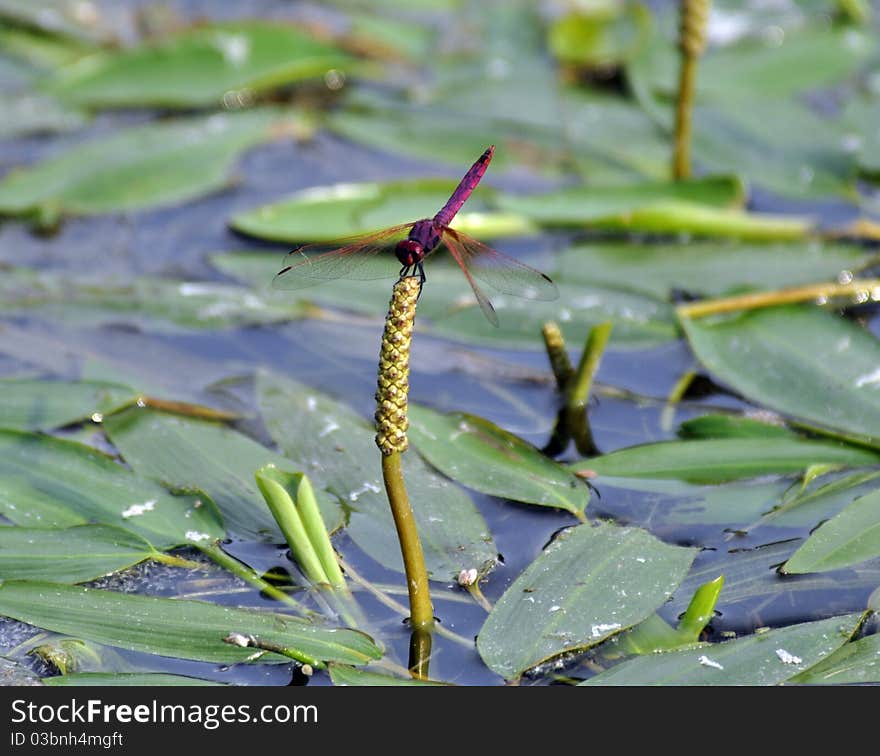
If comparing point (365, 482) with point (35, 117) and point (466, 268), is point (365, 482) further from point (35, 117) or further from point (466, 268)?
point (35, 117)

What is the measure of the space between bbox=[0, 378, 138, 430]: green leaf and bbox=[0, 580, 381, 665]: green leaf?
1.98 feet

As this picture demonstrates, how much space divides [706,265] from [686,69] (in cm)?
65

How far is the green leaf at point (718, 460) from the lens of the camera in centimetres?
261

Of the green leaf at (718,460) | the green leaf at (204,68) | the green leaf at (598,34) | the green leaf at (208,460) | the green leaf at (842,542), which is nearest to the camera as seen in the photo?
the green leaf at (842,542)

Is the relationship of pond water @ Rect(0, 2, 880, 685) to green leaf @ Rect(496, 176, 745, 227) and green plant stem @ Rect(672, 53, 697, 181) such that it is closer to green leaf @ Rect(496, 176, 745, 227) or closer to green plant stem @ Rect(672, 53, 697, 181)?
green leaf @ Rect(496, 176, 745, 227)

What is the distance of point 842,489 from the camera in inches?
99.3

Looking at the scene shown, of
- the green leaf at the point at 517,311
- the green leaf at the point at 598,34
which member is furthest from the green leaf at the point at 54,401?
the green leaf at the point at 598,34

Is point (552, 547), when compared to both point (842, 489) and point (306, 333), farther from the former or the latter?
point (306, 333)

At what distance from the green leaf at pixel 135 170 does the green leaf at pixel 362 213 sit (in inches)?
13.9

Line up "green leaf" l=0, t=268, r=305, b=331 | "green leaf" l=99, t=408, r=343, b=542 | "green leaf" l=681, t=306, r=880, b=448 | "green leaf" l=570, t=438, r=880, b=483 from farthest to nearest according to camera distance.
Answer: "green leaf" l=0, t=268, r=305, b=331 → "green leaf" l=681, t=306, r=880, b=448 → "green leaf" l=570, t=438, r=880, b=483 → "green leaf" l=99, t=408, r=343, b=542

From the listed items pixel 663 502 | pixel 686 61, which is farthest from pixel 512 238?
pixel 663 502


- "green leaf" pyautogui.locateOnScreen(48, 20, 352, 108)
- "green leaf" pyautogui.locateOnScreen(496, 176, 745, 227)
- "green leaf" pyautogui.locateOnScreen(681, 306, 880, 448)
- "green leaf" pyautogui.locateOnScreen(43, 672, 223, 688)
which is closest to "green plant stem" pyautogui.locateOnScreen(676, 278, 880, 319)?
A: "green leaf" pyautogui.locateOnScreen(681, 306, 880, 448)

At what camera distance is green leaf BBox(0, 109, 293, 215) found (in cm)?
382

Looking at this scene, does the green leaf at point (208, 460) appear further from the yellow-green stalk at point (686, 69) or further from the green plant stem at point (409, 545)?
the yellow-green stalk at point (686, 69)
